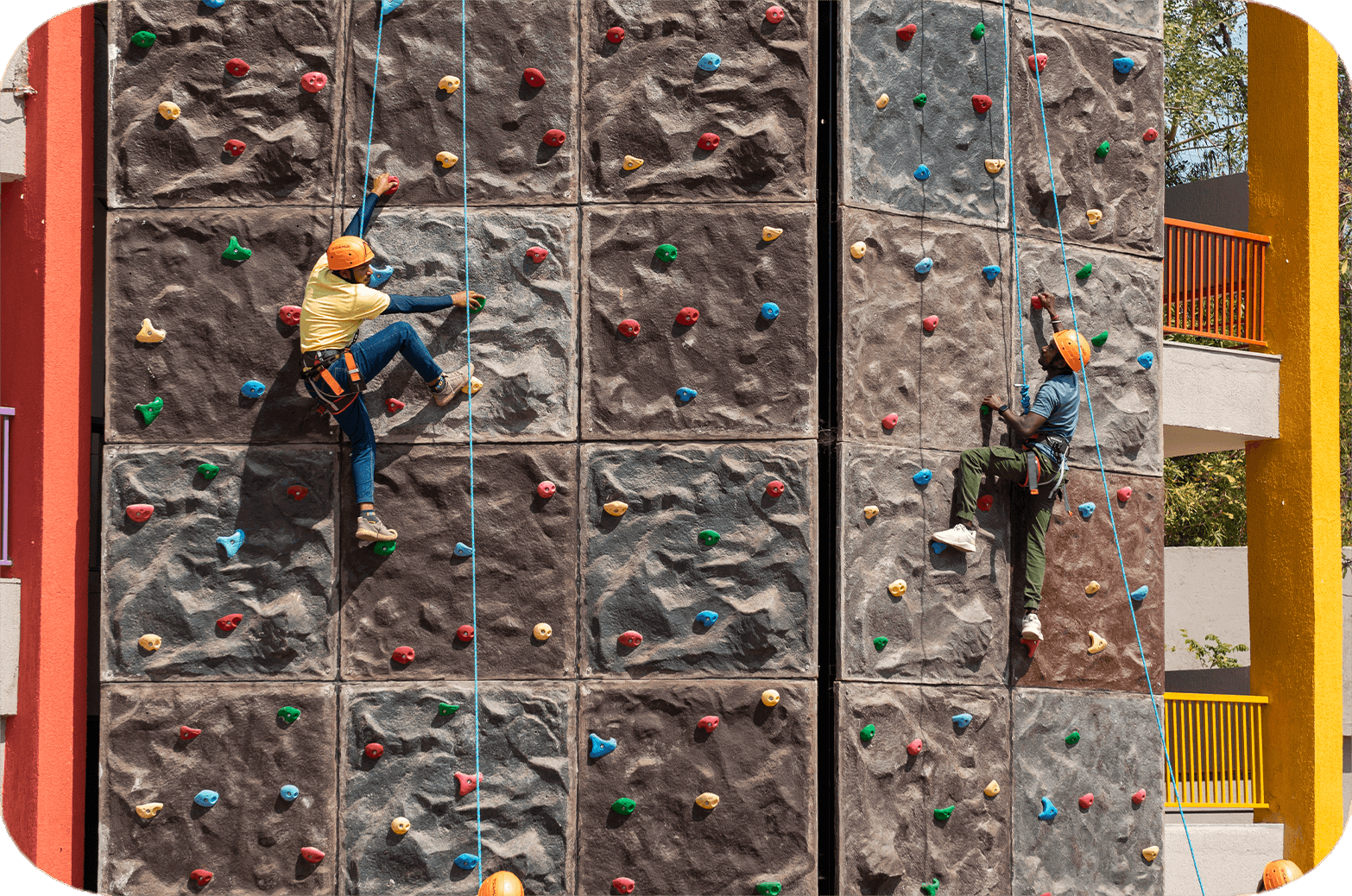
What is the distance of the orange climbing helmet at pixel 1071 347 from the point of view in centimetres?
1023

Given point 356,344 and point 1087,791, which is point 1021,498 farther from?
point 356,344

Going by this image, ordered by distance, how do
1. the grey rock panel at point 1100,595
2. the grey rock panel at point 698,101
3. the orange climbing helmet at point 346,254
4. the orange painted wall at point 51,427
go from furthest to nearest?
the grey rock panel at point 1100,595, the orange painted wall at point 51,427, the grey rock panel at point 698,101, the orange climbing helmet at point 346,254

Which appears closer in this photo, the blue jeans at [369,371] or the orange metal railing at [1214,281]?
the blue jeans at [369,371]

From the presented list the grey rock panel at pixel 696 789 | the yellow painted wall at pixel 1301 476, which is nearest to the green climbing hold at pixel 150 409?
the grey rock panel at pixel 696 789

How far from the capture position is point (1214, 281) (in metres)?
14.0

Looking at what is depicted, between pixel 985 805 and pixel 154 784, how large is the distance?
6.06 metres

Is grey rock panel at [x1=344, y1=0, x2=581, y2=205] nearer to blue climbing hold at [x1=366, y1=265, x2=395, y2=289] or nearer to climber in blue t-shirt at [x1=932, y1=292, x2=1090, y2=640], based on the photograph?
blue climbing hold at [x1=366, y1=265, x2=395, y2=289]

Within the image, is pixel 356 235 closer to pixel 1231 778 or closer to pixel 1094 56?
pixel 1094 56

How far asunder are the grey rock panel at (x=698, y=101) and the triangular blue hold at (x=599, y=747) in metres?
3.93

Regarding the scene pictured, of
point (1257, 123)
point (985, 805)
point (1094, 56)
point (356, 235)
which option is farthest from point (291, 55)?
point (1257, 123)

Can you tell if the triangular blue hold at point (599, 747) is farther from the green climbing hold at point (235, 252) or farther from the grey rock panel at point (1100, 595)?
the green climbing hold at point (235, 252)

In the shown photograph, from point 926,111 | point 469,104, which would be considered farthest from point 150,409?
point 926,111

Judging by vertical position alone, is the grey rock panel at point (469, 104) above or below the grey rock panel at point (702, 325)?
above

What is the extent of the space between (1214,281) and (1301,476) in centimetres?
226
